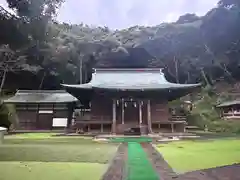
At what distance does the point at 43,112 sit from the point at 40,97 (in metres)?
1.63

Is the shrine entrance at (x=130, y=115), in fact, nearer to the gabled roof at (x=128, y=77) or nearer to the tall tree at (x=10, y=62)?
the gabled roof at (x=128, y=77)

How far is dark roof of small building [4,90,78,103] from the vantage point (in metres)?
28.1

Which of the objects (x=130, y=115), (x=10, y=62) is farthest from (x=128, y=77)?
(x=10, y=62)

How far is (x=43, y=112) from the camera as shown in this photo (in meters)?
28.8

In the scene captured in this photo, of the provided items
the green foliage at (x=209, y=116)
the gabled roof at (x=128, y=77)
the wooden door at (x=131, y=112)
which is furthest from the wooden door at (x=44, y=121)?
the green foliage at (x=209, y=116)

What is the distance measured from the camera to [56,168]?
6453 mm

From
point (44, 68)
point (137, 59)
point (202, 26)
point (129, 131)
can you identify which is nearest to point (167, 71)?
point (137, 59)

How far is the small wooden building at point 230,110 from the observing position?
30.6 meters

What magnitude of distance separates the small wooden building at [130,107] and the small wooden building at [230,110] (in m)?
10.7

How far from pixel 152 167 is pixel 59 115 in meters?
23.3

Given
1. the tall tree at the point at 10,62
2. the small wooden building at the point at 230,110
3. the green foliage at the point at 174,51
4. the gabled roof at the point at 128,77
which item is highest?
the green foliage at the point at 174,51

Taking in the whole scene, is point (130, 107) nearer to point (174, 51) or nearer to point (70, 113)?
point (70, 113)

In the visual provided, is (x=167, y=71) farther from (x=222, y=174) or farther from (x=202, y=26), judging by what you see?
(x=222, y=174)

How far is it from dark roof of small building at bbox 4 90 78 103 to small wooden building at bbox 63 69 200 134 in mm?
6032
